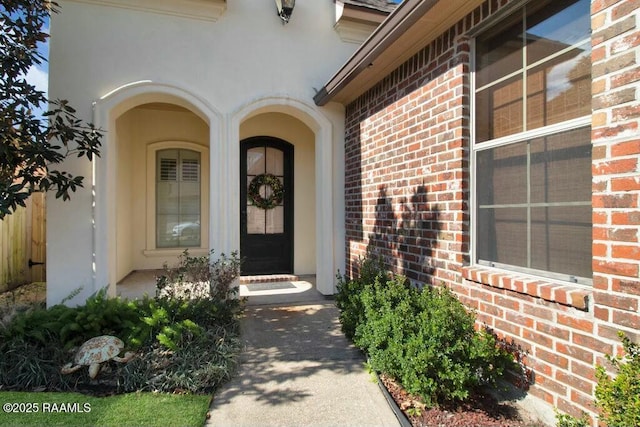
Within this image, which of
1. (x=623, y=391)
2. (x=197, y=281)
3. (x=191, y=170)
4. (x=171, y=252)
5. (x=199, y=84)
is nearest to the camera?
(x=623, y=391)

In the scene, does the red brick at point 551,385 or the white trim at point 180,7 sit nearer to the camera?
the red brick at point 551,385

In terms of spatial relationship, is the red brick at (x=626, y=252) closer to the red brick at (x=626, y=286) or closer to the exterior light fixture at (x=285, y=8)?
the red brick at (x=626, y=286)

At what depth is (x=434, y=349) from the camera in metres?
2.59

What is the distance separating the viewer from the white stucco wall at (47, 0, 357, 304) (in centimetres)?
478

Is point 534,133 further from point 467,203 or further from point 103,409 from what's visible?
point 103,409

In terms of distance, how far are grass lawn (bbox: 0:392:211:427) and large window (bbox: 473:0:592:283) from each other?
8.64 ft

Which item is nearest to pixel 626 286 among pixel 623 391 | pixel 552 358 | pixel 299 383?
pixel 623 391

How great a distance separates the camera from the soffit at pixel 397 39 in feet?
10.4

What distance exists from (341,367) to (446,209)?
176 cm

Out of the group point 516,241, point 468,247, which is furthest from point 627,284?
point 468,247

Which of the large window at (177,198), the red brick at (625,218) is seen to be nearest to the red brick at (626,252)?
the red brick at (625,218)

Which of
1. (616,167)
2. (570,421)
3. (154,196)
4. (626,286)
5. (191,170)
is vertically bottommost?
(570,421)

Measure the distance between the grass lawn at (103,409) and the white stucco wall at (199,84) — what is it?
218cm

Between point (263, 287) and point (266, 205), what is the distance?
1.58 meters
